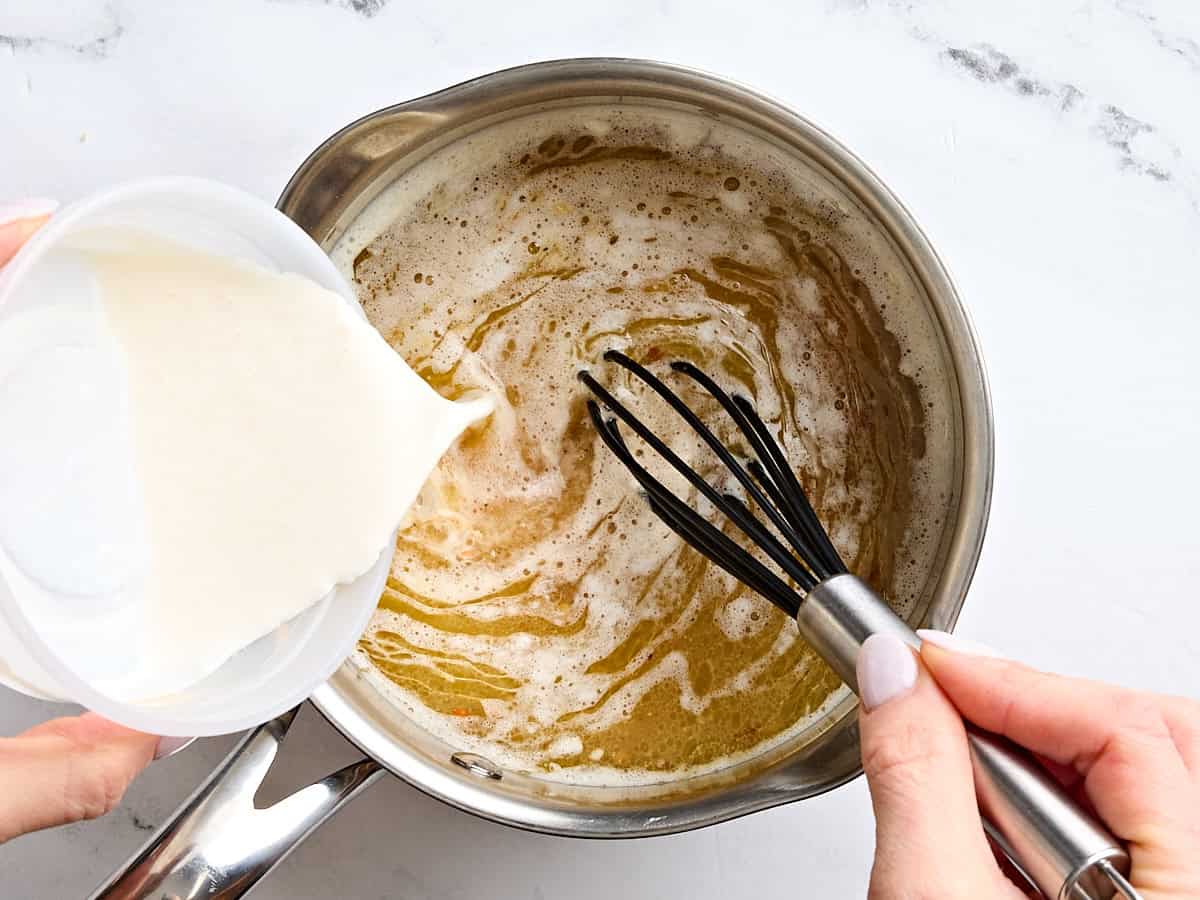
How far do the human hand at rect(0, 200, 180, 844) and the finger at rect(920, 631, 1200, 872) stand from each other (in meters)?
0.50

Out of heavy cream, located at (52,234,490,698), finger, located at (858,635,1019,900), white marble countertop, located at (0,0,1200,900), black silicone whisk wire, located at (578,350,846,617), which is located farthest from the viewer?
white marble countertop, located at (0,0,1200,900)

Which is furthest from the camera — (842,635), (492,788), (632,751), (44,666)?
(632,751)

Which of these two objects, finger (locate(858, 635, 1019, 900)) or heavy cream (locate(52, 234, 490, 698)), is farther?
heavy cream (locate(52, 234, 490, 698))

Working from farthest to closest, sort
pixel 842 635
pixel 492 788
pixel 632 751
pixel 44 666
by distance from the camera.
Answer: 1. pixel 632 751
2. pixel 492 788
3. pixel 842 635
4. pixel 44 666

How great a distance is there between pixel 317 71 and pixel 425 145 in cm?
14

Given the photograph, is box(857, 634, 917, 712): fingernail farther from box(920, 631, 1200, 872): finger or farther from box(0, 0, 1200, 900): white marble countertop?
box(0, 0, 1200, 900): white marble countertop

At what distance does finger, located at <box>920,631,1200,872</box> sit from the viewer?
1.84ft

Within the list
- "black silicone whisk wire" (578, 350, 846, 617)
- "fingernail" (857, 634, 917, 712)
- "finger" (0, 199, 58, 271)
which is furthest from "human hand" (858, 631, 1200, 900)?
"finger" (0, 199, 58, 271)

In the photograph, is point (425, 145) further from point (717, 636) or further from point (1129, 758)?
point (1129, 758)

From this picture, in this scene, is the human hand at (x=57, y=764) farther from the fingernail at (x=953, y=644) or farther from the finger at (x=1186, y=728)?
the finger at (x=1186, y=728)

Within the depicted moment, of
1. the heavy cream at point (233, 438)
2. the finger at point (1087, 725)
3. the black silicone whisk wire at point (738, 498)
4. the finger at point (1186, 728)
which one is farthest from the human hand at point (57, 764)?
the finger at point (1186, 728)

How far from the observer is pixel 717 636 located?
2.88 ft

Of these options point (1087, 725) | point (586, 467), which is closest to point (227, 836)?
point (586, 467)

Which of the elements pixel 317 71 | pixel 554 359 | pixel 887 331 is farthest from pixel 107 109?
pixel 887 331
